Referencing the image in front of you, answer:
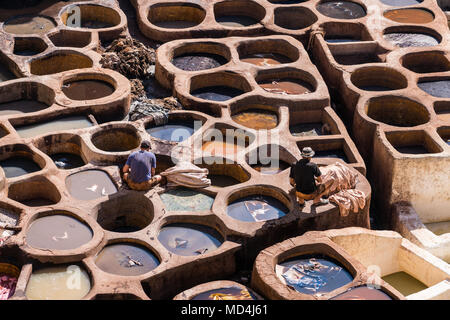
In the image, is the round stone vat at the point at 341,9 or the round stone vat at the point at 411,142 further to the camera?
the round stone vat at the point at 341,9

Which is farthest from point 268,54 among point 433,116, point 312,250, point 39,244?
point 39,244

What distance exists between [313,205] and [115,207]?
15.7ft

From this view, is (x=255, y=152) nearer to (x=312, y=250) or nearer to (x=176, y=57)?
(x=312, y=250)

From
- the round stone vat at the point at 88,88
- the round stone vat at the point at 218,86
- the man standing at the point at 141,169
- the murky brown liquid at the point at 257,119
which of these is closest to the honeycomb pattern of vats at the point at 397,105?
the murky brown liquid at the point at 257,119

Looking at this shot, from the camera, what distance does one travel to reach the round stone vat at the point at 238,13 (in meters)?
28.3

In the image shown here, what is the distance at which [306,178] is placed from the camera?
61.6ft

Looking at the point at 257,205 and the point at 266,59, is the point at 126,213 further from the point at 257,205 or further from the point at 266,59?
the point at 266,59

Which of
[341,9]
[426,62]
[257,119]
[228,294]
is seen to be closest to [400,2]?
[341,9]

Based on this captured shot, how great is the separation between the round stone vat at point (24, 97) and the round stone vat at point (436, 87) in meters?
11.2

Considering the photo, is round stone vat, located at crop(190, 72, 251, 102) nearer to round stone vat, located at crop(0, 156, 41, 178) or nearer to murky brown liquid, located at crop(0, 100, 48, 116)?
murky brown liquid, located at crop(0, 100, 48, 116)

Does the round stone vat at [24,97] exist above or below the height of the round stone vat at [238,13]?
below

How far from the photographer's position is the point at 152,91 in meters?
24.6

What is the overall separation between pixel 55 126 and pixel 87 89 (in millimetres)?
2108

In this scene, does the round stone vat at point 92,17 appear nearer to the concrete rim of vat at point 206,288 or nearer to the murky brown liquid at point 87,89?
the murky brown liquid at point 87,89
